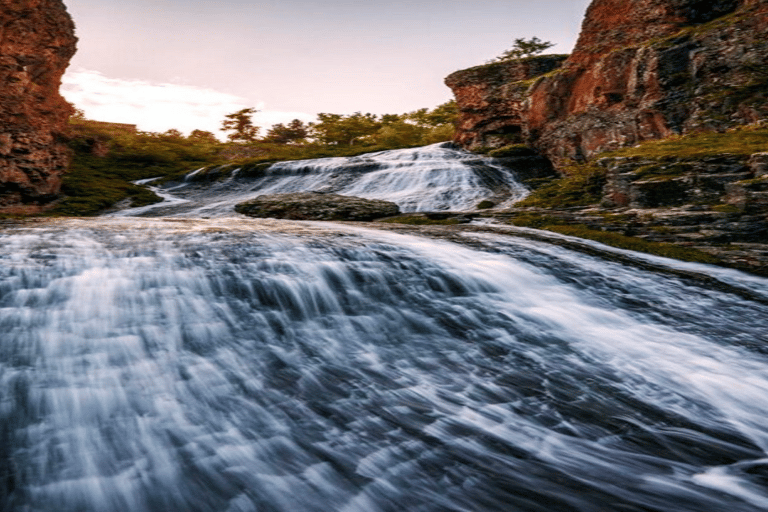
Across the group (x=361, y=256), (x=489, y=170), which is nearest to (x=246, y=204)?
(x=361, y=256)

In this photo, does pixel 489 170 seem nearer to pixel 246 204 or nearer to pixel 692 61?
pixel 692 61

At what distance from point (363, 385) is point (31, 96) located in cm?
1508

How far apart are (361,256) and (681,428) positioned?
3.59 m

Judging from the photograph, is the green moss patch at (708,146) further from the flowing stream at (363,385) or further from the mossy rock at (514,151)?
the mossy rock at (514,151)

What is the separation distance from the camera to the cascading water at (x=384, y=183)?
15055mm

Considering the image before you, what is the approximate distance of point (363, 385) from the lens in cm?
304

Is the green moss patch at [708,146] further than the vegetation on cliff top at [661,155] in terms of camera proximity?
No

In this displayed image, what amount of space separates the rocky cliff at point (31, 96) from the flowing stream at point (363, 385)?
9.93 m

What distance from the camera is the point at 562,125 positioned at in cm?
1711

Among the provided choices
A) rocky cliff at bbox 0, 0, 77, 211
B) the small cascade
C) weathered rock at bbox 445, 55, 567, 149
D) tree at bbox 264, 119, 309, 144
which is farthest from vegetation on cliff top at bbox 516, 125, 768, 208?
tree at bbox 264, 119, 309, 144

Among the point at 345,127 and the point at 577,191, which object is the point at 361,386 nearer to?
the point at 577,191

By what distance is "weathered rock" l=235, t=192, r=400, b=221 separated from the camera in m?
10.8

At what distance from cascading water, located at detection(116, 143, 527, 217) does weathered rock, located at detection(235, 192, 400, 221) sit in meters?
2.76

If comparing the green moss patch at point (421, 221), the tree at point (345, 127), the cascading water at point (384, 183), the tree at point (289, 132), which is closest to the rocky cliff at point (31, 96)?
the cascading water at point (384, 183)
